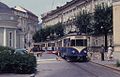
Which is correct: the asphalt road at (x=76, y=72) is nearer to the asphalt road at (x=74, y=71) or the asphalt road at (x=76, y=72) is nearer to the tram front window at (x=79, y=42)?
the asphalt road at (x=74, y=71)

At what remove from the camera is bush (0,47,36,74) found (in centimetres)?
2684

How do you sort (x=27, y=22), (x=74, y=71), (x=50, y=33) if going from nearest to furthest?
(x=74, y=71) → (x=50, y=33) → (x=27, y=22)

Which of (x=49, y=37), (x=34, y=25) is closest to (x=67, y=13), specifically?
(x=49, y=37)

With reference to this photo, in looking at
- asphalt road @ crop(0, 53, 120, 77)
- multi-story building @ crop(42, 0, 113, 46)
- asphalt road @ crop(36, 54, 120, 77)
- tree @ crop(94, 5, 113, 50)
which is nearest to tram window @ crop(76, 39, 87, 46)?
asphalt road @ crop(0, 53, 120, 77)

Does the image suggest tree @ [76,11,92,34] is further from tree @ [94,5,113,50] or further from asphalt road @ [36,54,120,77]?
asphalt road @ [36,54,120,77]

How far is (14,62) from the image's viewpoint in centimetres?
2708

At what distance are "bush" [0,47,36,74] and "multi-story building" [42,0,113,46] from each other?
48101 mm

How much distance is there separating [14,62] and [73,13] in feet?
278

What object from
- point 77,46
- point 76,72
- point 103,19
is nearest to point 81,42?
point 77,46

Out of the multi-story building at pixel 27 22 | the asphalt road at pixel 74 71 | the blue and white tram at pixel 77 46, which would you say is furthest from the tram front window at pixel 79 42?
the multi-story building at pixel 27 22

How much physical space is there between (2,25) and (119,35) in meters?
34.8

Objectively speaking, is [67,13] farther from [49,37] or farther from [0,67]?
[0,67]

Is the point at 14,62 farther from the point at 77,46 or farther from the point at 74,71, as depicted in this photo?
the point at 77,46

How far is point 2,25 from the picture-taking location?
3219 inches
